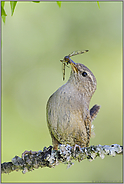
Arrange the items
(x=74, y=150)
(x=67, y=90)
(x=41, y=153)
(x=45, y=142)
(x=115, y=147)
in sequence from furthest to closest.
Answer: (x=45, y=142) → (x=67, y=90) → (x=41, y=153) → (x=74, y=150) → (x=115, y=147)

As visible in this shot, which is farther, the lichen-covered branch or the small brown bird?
the small brown bird

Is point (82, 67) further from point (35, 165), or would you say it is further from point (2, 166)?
point (2, 166)

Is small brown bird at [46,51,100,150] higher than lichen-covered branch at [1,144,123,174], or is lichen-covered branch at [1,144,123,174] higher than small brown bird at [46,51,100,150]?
small brown bird at [46,51,100,150]

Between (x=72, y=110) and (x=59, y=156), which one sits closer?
(x=59, y=156)

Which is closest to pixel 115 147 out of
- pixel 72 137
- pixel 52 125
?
pixel 72 137

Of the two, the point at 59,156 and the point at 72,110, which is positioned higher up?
the point at 72,110
